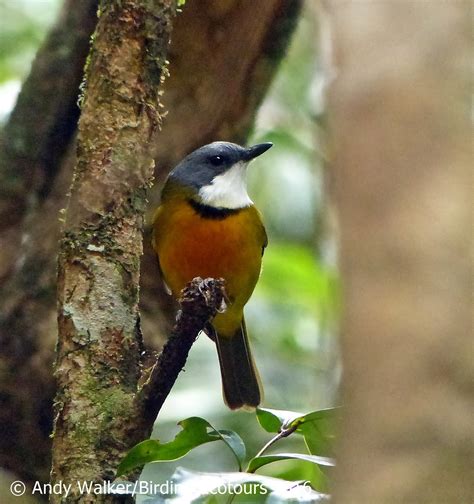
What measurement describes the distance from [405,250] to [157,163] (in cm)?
411

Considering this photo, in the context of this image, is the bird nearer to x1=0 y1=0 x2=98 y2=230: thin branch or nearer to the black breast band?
the black breast band

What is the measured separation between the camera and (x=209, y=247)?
14.2 feet

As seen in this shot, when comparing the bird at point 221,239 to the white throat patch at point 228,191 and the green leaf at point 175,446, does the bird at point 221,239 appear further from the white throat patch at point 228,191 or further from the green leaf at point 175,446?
the green leaf at point 175,446

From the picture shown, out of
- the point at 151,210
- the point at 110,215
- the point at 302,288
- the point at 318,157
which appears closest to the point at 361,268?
the point at 110,215

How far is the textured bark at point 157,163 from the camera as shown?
4422 millimetres

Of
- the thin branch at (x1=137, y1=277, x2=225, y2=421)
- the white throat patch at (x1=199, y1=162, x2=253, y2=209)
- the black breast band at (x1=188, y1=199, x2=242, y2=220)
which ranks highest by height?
the white throat patch at (x1=199, y1=162, x2=253, y2=209)

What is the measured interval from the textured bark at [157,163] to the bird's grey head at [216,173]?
0.28 meters

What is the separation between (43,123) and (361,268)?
4.33 m

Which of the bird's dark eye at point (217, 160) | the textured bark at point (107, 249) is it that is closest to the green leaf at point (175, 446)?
the textured bark at point (107, 249)

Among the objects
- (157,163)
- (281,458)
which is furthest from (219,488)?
(157,163)

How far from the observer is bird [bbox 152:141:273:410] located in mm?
4336

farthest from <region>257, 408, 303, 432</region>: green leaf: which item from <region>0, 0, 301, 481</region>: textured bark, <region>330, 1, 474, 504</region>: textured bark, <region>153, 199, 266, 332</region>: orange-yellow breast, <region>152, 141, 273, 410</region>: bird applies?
<region>0, 0, 301, 481</region>: textured bark

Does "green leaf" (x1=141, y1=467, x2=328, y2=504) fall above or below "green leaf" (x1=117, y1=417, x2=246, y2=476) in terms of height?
below

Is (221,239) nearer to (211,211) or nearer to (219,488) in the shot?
(211,211)
